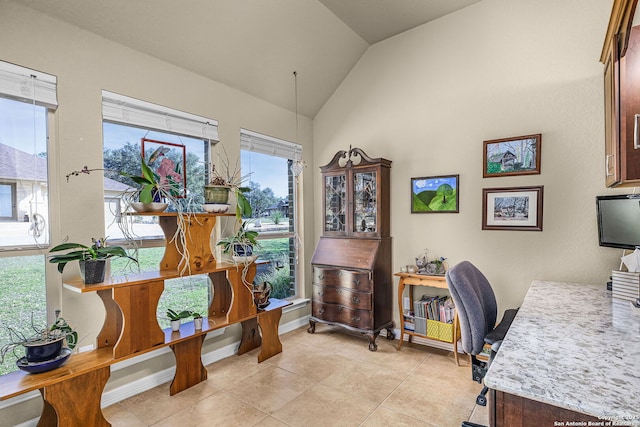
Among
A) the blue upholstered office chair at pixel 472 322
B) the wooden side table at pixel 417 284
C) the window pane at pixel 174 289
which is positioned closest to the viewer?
the blue upholstered office chair at pixel 472 322

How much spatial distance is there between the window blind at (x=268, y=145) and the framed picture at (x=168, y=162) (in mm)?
699

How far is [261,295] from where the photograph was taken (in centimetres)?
304

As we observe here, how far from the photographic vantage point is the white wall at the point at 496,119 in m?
2.54

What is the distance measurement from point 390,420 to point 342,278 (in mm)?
1478

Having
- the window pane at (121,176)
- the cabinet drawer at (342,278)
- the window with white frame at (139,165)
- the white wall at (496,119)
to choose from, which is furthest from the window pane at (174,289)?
the white wall at (496,119)

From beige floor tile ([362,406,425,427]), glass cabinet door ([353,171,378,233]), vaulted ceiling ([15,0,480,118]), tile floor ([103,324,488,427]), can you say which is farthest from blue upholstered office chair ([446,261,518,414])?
vaulted ceiling ([15,0,480,118])

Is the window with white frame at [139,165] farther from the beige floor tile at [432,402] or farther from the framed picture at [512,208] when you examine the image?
the framed picture at [512,208]

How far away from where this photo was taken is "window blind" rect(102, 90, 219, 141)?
235 cm

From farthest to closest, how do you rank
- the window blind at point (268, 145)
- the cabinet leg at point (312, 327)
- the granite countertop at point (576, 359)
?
the cabinet leg at point (312, 327) < the window blind at point (268, 145) < the granite countertop at point (576, 359)

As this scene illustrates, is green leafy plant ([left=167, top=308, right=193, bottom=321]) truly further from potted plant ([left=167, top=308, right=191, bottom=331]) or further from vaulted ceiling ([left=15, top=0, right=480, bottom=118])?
vaulted ceiling ([left=15, top=0, right=480, bottom=118])

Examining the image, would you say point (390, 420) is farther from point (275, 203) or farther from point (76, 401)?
point (275, 203)

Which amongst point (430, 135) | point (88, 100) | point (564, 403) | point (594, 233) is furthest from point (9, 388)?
point (594, 233)

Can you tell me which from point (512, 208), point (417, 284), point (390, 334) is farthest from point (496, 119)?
point (390, 334)

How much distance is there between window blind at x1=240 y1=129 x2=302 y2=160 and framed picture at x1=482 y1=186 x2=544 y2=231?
2.16 m
